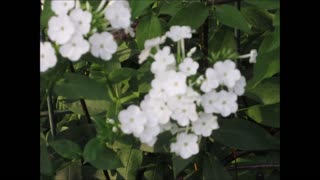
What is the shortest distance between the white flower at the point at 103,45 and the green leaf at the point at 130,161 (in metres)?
0.30

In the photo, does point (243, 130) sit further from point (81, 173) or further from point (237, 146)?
point (81, 173)

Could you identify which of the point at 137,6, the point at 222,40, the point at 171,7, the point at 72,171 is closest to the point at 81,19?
the point at 137,6

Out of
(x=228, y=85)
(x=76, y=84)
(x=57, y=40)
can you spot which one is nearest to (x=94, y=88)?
(x=76, y=84)

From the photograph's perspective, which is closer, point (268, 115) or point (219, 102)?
point (219, 102)

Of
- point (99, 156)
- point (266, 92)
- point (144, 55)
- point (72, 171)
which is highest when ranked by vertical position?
point (144, 55)

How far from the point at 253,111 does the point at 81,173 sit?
17.9 inches

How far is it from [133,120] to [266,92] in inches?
14.1

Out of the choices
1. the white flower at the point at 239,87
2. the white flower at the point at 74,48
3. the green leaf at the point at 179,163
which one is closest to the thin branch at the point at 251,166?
the green leaf at the point at 179,163

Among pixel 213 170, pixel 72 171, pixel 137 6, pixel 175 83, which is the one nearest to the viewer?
pixel 175 83

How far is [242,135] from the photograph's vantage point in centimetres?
149

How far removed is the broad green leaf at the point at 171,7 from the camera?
4.86 feet

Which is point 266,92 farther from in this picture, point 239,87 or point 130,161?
point 130,161

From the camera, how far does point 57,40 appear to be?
1317 mm

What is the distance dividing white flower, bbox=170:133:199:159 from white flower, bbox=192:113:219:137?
0.07ft
